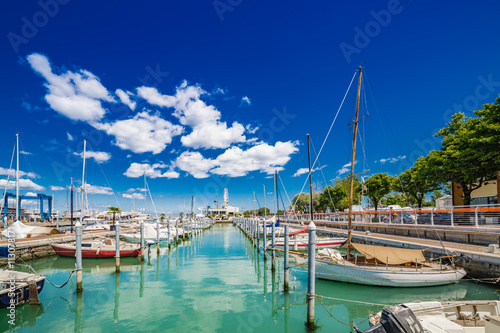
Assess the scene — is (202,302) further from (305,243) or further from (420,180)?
(420,180)

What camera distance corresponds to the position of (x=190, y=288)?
55.0ft

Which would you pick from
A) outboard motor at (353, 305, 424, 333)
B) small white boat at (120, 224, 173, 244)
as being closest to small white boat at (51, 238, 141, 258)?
small white boat at (120, 224, 173, 244)

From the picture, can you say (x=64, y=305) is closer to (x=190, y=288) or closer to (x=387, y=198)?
(x=190, y=288)

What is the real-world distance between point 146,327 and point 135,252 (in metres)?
17.0

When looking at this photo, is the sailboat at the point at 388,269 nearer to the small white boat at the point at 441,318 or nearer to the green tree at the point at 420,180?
the small white boat at the point at 441,318

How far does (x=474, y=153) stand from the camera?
27.7m

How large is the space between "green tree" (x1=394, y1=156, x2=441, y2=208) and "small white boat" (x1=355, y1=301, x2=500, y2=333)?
92.6ft

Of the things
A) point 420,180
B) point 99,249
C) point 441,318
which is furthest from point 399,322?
point 420,180

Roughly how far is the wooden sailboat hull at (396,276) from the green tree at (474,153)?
17.8 m

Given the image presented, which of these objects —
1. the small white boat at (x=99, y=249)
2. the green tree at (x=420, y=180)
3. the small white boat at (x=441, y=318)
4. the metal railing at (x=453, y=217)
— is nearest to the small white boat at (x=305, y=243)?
the metal railing at (x=453, y=217)

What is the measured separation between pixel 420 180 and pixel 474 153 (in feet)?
45.7

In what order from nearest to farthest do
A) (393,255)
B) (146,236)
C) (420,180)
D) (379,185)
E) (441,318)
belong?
(441,318)
(393,255)
(146,236)
(420,180)
(379,185)

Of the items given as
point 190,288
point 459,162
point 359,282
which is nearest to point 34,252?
point 190,288

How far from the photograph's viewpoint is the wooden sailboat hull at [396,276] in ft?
47.0
